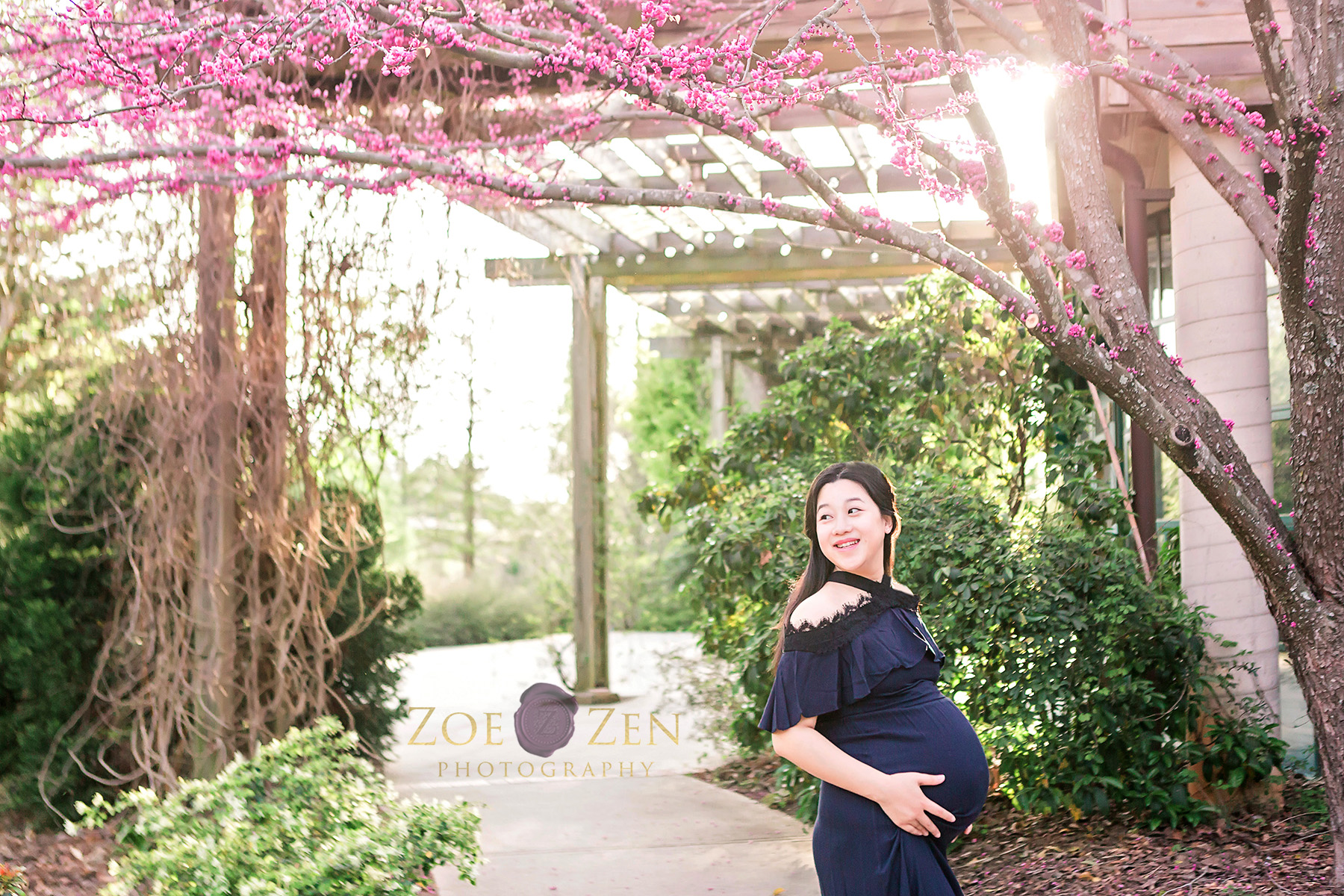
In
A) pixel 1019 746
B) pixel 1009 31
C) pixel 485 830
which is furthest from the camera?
pixel 485 830

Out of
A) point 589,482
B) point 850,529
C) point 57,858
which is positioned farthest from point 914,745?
point 589,482

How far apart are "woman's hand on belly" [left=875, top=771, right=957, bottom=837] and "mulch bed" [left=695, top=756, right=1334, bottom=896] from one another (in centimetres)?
184

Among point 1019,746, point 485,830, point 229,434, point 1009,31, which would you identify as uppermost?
point 1009,31

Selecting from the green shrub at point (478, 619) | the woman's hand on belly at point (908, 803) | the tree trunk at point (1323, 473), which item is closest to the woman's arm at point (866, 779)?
the woman's hand on belly at point (908, 803)

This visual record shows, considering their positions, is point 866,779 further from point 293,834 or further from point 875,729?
point 293,834

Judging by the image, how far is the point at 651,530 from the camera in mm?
14648

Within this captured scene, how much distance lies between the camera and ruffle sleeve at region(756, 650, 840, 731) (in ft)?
6.12

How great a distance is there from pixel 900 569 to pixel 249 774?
89.0 inches

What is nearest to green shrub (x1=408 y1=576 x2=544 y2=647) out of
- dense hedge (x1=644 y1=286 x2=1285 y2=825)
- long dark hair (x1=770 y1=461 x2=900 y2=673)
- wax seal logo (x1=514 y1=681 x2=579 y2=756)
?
wax seal logo (x1=514 y1=681 x2=579 y2=756)

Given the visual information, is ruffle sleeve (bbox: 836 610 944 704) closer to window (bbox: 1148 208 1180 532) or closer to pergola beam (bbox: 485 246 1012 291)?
window (bbox: 1148 208 1180 532)

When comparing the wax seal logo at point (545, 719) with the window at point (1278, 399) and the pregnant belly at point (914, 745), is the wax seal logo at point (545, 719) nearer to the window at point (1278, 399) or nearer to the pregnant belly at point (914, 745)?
the window at point (1278, 399)

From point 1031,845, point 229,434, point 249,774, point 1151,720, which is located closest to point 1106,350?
point 1151,720

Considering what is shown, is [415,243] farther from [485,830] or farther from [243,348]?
[485,830]

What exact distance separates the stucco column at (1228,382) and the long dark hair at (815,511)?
2614 mm
